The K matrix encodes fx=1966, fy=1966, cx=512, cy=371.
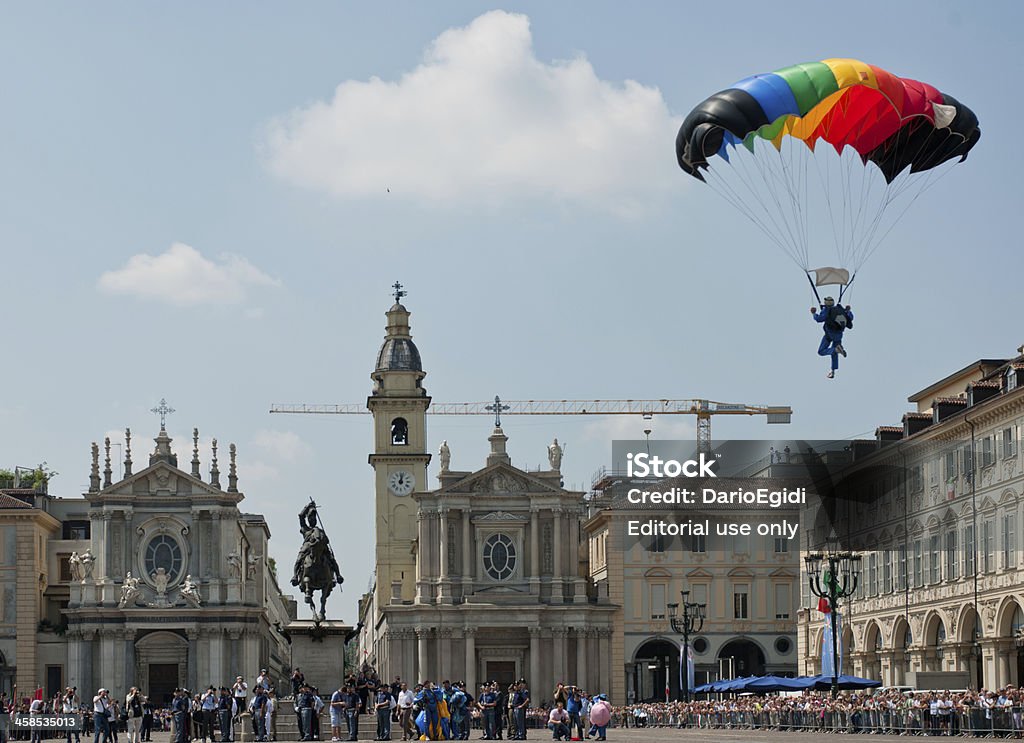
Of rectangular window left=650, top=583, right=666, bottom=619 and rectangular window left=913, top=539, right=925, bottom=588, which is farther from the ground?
rectangular window left=913, top=539, right=925, bottom=588

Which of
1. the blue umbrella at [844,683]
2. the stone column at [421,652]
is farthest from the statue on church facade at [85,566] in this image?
the blue umbrella at [844,683]

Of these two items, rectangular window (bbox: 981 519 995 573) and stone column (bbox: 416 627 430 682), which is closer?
rectangular window (bbox: 981 519 995 573)

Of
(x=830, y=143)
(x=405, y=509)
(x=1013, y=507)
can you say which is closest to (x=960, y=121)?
(x=830, y=143)

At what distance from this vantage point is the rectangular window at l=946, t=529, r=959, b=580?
5997cm

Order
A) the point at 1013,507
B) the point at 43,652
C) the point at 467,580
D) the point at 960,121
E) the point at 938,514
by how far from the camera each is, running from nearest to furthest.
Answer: the point at 960,121 → the point at 1013,507 → the point at 938,514 → the point at 43,652 → the point at 467,580

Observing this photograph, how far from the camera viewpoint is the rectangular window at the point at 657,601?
290 ft

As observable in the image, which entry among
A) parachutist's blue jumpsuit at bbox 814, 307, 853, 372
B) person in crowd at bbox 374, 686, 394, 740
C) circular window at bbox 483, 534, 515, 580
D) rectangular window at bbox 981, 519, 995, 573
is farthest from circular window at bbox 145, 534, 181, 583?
parachutist's blue jumpsuit at bbox 814, 307, 853, 372

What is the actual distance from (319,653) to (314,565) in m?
2.54

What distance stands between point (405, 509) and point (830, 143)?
58682mm

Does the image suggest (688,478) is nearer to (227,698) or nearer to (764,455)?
(764,455)

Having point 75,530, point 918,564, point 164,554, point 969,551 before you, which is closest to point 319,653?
point 969,551

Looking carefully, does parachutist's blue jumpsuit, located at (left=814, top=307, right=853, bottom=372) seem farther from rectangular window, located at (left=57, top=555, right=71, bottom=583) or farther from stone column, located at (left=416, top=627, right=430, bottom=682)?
rectangular window, located at (left=57, top=555, right=71, bottom=583)

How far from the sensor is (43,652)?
3226 inches

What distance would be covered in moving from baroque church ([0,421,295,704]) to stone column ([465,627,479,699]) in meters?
9.08
